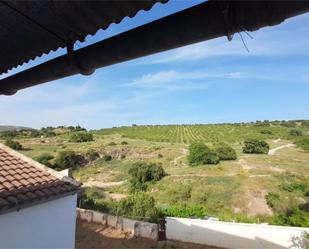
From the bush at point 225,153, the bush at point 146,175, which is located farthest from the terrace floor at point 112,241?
the bush at point 225,153

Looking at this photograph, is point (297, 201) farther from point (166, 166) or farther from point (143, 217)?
point (166, 166)

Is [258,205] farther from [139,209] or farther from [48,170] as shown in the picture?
[48,170]

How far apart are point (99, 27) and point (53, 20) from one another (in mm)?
328

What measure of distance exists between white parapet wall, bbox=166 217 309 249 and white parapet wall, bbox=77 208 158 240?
2.86 feet

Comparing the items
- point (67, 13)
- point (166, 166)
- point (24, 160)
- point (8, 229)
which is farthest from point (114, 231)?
point (166, 166)

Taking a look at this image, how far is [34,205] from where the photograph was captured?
6379 millimetres

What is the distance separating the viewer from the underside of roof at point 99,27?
68.1 inches

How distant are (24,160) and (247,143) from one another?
1580 inches

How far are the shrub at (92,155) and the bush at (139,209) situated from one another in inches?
1100

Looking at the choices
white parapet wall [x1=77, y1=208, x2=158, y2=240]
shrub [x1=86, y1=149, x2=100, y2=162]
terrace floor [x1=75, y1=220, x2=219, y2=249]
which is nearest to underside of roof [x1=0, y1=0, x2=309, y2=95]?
terrace floor [x1=75, y1=220, x2=219, y2=249]

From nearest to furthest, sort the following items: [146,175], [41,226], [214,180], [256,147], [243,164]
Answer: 1. [41,226]
2. [214,180]
3. [146,175]
4. [243,164]
5. [256,147]

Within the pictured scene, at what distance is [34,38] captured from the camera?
9.25 feet

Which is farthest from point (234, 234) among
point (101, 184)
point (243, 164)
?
point (243, 164)

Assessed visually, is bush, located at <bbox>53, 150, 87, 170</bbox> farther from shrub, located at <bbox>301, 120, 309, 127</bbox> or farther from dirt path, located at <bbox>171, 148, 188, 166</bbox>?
shrub, located at <bbox>301, 120, 309, 127</bbox>
